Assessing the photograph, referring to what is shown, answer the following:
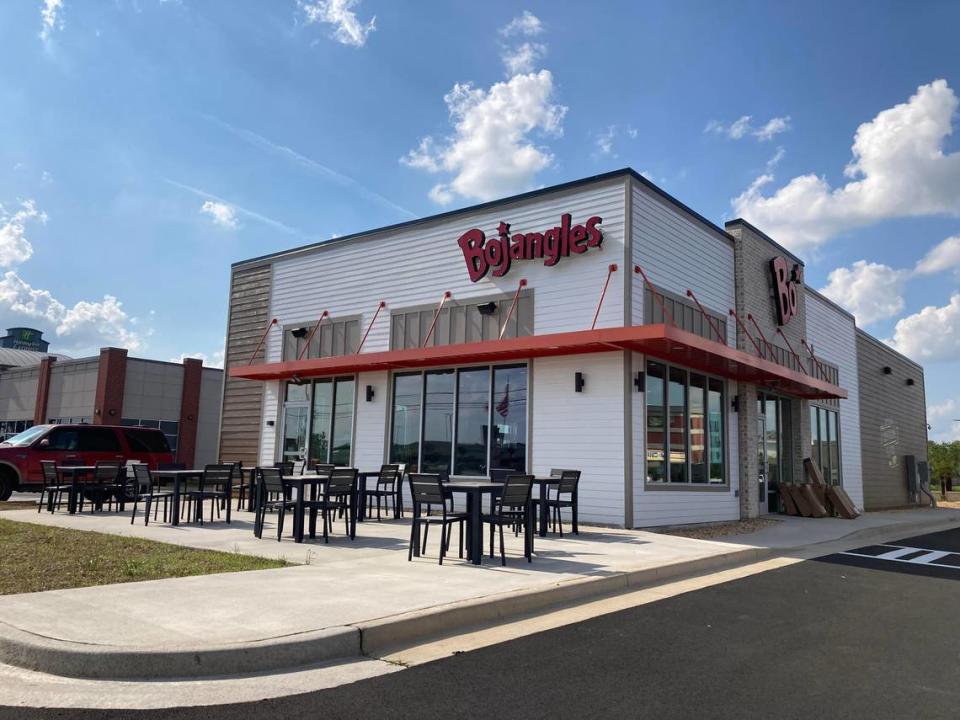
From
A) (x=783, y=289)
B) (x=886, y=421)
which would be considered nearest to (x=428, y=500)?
(x=783, y=289)

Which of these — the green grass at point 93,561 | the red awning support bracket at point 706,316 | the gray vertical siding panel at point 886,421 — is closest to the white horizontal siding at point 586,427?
the red awning support bracket at point 706,316

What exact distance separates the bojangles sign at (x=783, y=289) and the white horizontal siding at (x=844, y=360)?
1714mm

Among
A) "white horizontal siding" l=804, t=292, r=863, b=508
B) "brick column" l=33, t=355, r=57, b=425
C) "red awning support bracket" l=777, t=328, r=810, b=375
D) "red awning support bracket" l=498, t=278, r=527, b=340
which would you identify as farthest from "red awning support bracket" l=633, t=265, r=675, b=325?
"brick column" l=33, t=355, r=57, b=425

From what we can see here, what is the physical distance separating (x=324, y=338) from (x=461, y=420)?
4935 millimetres

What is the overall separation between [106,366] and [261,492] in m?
25.5

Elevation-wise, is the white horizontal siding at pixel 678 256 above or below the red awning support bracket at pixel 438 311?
above

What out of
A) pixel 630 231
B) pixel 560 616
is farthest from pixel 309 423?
pixel 560 616

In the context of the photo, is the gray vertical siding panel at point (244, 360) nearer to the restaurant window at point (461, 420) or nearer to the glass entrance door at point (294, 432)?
the glass entrance door at point (294, 432)

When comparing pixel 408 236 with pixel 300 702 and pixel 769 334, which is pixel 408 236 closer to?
pixel 769 334

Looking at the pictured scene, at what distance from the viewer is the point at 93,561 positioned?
26.3ft

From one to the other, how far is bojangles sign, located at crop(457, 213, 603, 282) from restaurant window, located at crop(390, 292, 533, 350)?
713 mm

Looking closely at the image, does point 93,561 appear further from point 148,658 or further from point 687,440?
point 687,440

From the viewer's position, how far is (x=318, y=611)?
5.73 meters

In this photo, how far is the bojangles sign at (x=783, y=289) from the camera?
1869cm
